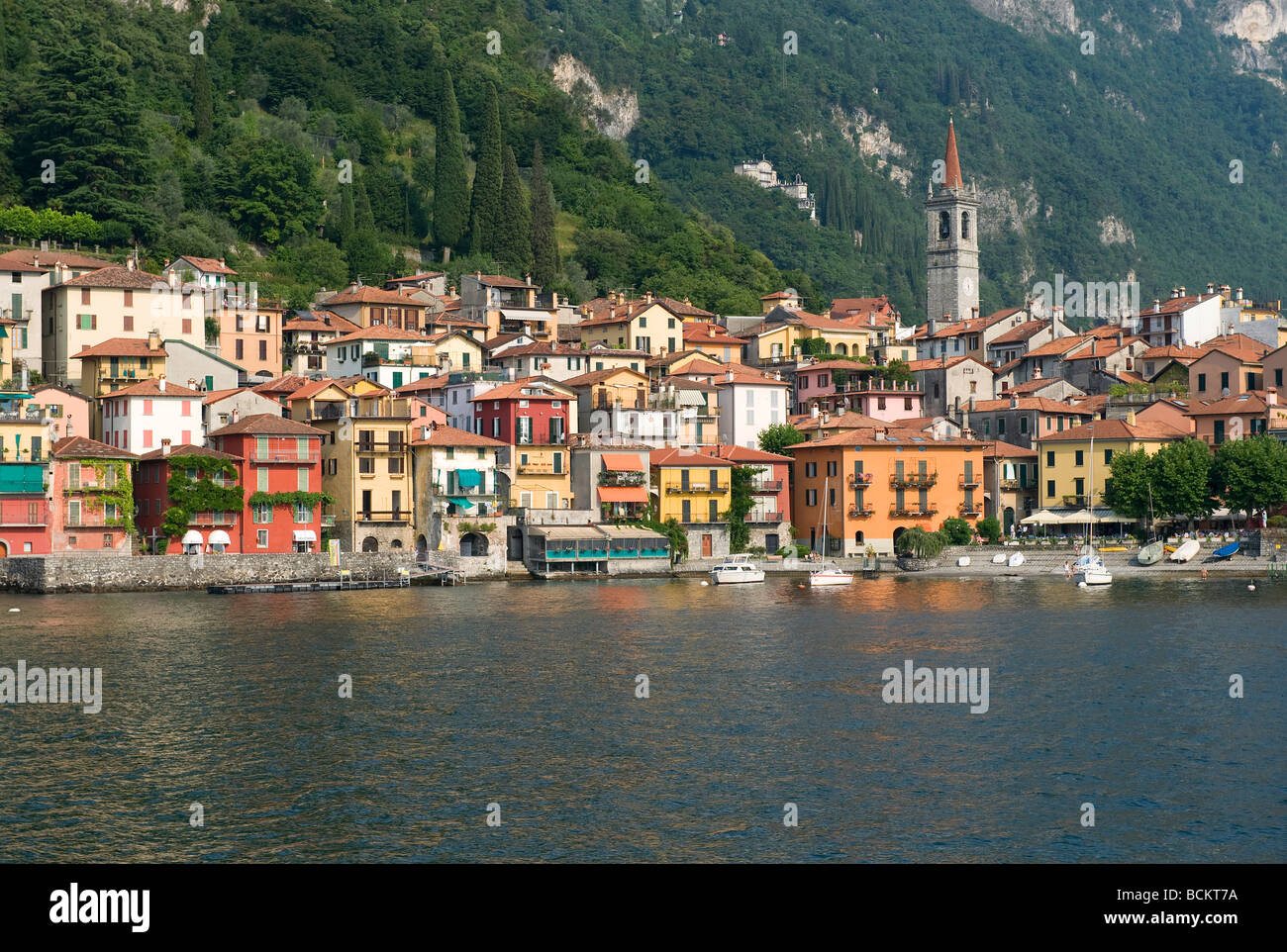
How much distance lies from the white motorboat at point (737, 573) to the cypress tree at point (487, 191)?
174 ft

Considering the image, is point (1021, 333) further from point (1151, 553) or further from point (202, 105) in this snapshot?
point (202, 105)

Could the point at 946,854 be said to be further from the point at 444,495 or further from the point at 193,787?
the point at 444,495

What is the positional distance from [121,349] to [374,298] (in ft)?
74.2

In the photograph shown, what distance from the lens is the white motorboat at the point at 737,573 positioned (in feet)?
240

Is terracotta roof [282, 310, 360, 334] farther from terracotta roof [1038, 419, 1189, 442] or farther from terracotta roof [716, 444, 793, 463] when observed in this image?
terracotta roof [1038, 419, 1189, 442]

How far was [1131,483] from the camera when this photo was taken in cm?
8019

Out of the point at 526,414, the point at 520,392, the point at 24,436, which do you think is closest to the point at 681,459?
the point at 526,414

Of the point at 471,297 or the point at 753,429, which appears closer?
the point at 753,429

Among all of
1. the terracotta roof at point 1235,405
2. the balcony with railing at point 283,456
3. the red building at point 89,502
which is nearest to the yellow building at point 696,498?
the balcony with railing at point 283,456

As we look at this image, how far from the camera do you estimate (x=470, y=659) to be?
145 ft

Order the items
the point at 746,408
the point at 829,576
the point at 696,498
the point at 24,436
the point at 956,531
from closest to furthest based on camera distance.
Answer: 1. the point at 24,436
2. the point at 829,576
3. the point at 696,498
4. the point at 956,531
5. the point at 746,408

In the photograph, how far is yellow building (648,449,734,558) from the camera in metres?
81.2
